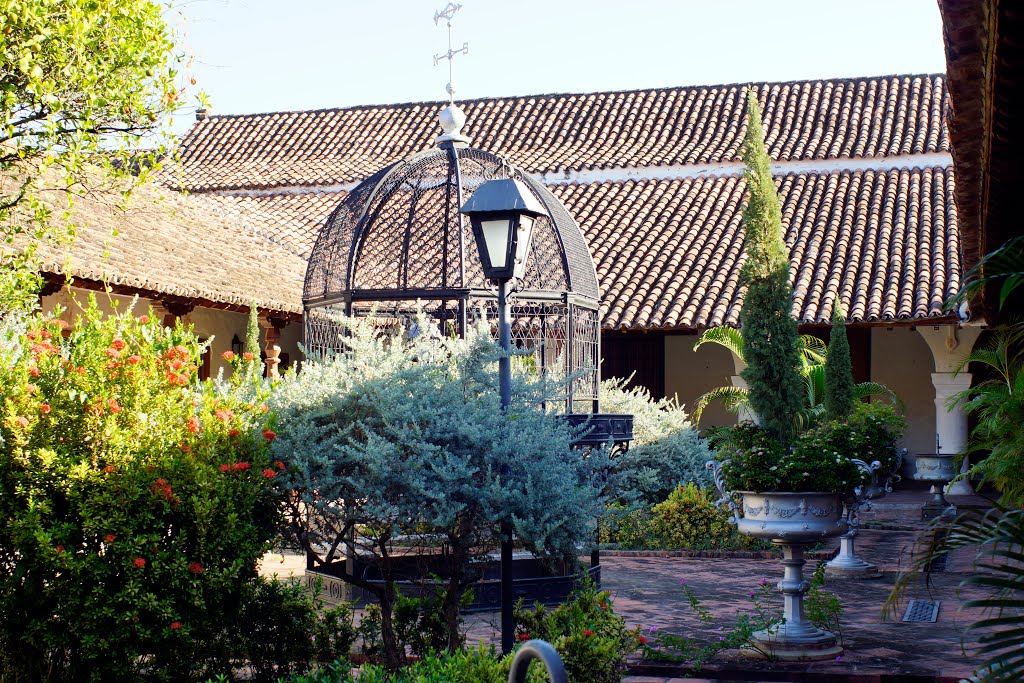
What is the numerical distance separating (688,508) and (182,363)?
7.52 meters

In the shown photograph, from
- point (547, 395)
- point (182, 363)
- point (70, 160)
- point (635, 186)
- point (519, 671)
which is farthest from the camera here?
point (635, 186)

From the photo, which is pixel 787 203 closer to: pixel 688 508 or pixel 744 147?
pixel 688 508

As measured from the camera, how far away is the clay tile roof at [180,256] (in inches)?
518

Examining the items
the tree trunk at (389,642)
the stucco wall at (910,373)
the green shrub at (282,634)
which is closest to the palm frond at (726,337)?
the stucco wall at (910,373)

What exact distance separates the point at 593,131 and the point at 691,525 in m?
13.2

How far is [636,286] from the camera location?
18.3 m

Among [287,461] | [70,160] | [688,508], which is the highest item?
[70,160]

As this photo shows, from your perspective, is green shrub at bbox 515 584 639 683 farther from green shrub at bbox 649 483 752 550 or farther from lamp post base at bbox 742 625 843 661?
green shrub at bbox 649 483 752 550

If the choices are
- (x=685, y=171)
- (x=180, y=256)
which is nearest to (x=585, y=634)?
(x=180, y=256)

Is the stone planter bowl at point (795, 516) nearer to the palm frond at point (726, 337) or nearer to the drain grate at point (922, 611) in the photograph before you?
Answer: the drain grate at point (922, 611)

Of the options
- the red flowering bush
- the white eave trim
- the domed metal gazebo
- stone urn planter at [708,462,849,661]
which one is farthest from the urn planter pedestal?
the white eave trim

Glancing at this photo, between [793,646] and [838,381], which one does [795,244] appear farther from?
[793,646]

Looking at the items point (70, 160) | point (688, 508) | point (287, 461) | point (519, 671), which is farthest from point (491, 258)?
point (688, 508)

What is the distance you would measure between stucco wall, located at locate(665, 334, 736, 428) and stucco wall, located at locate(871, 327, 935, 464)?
2384 millimetres
